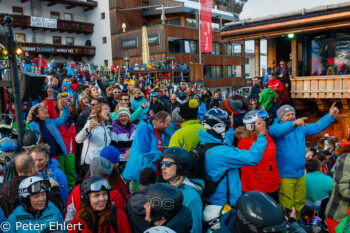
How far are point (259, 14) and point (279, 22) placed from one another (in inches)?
Answer: 42.6

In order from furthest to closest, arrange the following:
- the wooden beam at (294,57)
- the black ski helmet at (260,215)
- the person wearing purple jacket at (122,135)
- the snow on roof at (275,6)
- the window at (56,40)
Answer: the window at (56,40) < the wooden beam at (294,57) < the snow on roof at (275,6) < the person wearing purple jacket at (122,135) < the black ski helmet at (260,215)

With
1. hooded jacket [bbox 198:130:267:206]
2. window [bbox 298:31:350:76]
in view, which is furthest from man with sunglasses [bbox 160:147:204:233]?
window [bbox 298:31:350:76]

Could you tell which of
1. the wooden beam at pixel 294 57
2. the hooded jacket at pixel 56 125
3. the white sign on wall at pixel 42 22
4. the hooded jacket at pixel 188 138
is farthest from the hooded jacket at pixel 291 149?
the white sign on wall at pixel 42 22

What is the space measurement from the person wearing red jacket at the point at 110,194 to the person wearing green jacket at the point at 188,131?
46.3 inches

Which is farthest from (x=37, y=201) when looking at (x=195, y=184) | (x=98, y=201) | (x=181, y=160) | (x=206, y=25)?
(x=206, y=25)

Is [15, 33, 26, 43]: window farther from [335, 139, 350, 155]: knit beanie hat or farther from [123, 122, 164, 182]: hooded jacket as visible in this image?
[335, 139, 350, 155]: knit beanie hat

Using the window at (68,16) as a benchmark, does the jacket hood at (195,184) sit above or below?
below

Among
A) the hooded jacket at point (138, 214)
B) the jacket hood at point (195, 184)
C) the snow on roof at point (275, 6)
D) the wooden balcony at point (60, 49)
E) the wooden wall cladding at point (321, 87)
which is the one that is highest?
the wooden balcony at point (60, 49)

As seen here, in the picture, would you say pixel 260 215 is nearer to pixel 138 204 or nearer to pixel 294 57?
pixel 138 204

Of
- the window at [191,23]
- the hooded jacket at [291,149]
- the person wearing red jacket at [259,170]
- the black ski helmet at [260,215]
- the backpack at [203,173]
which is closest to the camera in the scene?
the black ski helmet at [260,215]

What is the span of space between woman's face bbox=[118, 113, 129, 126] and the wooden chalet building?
7.15 meters

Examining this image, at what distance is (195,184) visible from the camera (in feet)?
9.33

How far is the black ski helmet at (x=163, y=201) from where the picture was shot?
2117mm

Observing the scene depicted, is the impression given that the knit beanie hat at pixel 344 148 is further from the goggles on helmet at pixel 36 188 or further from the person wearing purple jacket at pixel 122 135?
the person wearing purple jacket at pixel 122 135
